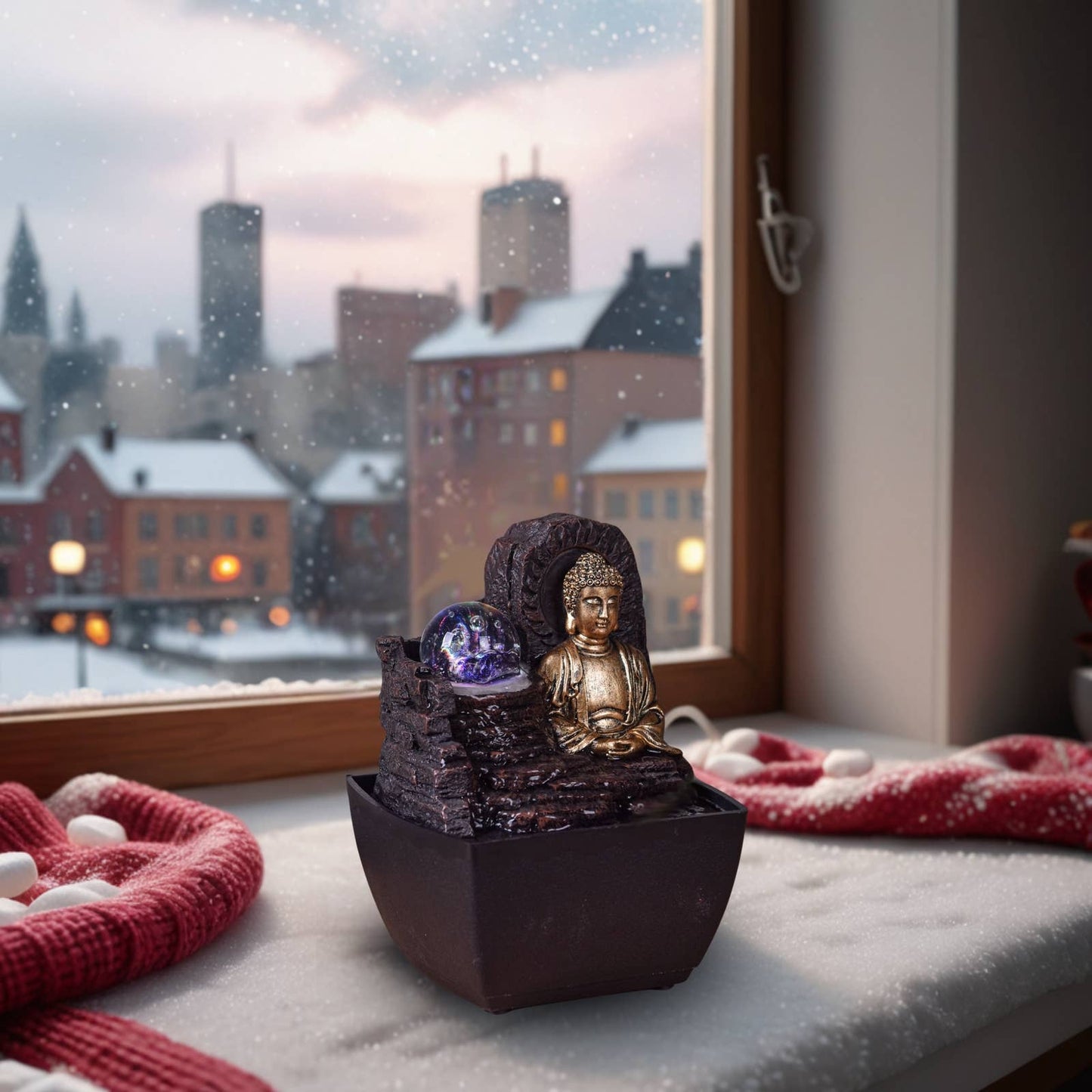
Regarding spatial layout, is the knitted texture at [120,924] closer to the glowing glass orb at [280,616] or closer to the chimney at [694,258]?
the glowing glass orb at [280,616]

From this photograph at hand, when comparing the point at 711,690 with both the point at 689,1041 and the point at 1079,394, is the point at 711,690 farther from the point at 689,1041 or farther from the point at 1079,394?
the point at 689,1041

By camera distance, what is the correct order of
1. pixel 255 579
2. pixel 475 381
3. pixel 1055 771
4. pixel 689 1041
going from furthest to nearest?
pixel 475 381 → pixel 255 579 → pixel 1055 771 → pixel 689 1041

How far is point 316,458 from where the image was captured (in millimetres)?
1083

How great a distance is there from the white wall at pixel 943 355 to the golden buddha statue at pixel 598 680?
0.64 m

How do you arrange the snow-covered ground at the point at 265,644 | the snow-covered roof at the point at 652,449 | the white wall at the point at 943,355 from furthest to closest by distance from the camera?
the snow-covered roof at the point at 652,449 → the white wall at the point at 943,355 → the snow-covered ground at the point at 265,644

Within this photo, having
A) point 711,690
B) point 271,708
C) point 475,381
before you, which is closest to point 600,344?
point 475,381

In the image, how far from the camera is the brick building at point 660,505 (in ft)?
4.05

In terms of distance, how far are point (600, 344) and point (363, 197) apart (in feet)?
0.95

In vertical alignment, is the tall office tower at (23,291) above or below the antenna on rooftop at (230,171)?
below

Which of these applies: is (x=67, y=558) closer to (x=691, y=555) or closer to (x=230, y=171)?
(x=230, y=171)

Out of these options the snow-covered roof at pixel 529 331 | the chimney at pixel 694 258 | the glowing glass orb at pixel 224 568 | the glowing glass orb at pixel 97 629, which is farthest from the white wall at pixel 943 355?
the glowing glass orb at pixel 97 629

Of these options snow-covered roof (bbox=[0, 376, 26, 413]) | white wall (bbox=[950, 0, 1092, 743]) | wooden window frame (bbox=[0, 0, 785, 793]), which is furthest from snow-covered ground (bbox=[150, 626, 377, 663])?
white wall (bbox=[950, 0, 1092, 743])

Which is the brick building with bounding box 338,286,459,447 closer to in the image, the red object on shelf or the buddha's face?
the buddha's face

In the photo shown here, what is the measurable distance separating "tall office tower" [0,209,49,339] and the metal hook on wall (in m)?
0.74
